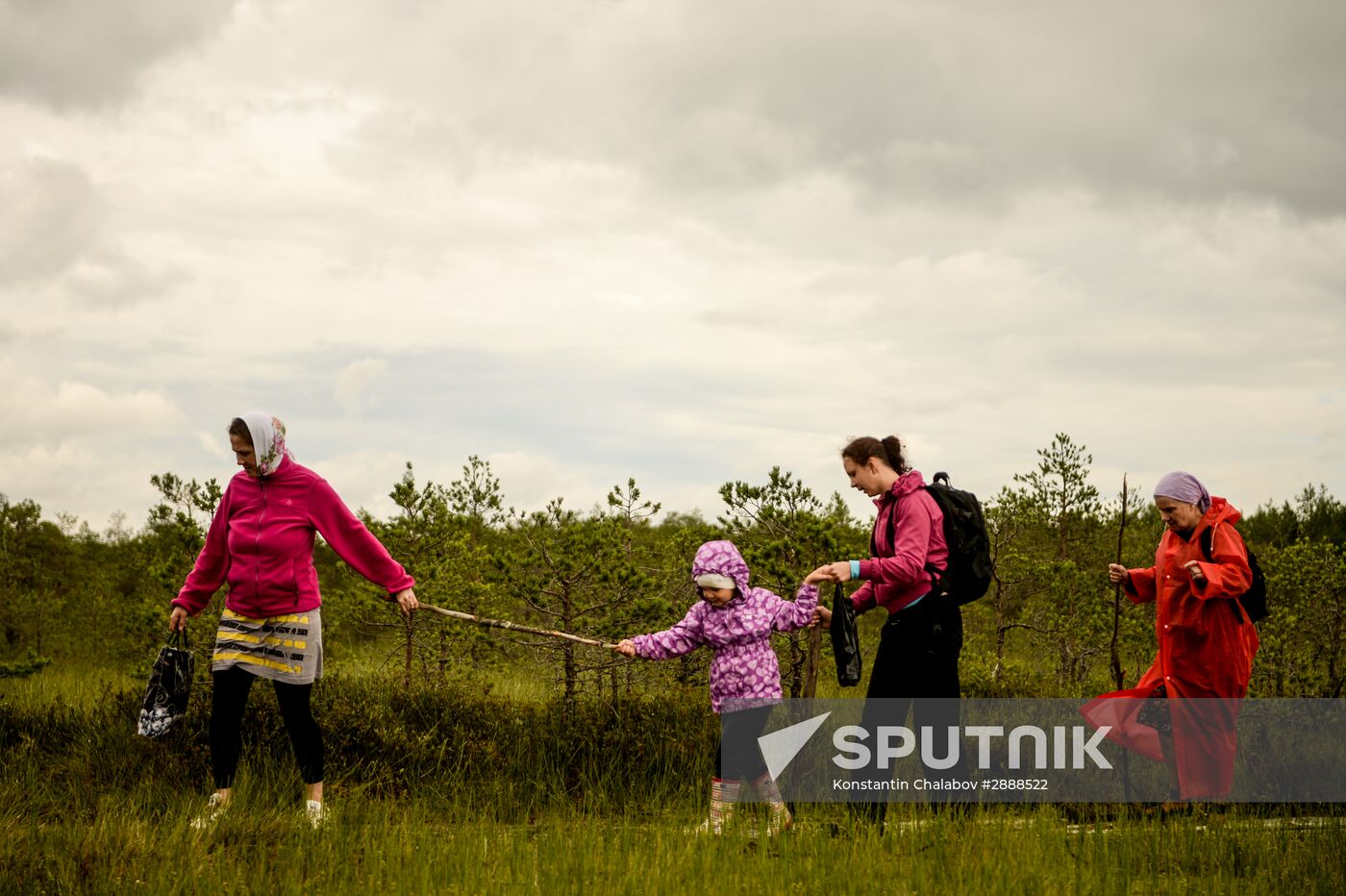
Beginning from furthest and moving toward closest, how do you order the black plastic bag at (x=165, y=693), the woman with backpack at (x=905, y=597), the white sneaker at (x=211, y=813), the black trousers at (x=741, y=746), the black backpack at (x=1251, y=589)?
the black backpack at (x=1251, y=589), the black plastic bag at (x=165, y=693), the black trousers at (x=741, y=746), the woman with backpack at (x=905, y=597), the white sneaker at (x=211, y=813)

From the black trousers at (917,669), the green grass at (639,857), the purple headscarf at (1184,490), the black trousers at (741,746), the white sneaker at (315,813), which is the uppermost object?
the purple headscarf at (1184,490)

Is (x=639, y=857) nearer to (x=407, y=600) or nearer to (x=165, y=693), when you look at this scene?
(x=407, y=600)

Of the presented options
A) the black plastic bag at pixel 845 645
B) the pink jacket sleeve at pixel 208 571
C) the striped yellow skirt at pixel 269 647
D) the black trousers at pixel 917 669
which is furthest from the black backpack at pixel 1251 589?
the pink jacket sleeve at pixel 208 571

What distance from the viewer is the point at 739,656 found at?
5684mm

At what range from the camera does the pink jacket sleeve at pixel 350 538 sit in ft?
19.0

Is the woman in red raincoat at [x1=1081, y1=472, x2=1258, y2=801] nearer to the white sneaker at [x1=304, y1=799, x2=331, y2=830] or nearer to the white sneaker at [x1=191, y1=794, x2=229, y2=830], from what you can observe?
the white sneaker at [x1=304, y1=799, x2=331, y2=830]

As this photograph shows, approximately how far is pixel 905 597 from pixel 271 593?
3377 millimetres

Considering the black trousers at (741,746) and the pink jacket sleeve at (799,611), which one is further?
Result: the pink jacket sleeve at (799,611)

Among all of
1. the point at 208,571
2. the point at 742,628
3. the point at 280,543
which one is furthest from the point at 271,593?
the point at 742,628

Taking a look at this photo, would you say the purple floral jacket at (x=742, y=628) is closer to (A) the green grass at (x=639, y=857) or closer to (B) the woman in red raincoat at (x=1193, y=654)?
(A) the green grass at (x=639, y=857)

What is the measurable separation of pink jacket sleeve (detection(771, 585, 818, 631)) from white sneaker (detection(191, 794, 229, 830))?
9.92ft

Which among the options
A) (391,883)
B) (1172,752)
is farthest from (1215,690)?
(391,883)

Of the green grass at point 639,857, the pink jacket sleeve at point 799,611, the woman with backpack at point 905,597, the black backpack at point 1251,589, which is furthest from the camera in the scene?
the black backpack at point 1251,589

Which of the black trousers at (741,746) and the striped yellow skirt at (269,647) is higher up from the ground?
the striped yellow skirt at (269,647)
